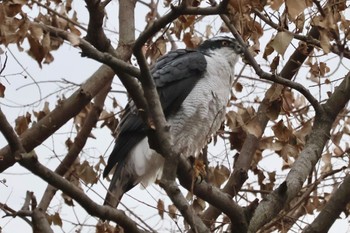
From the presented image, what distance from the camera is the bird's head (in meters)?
5.84

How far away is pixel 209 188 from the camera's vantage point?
12.6 feet

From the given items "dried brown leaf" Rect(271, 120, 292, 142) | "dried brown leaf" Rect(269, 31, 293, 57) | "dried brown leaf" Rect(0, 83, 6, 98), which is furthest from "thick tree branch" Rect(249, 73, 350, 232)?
"dried brown leaf" Rect(0, 83, 6, 98)

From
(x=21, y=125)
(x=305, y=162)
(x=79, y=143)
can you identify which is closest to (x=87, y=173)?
(x=79, y=143)

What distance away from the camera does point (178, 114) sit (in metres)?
5.52

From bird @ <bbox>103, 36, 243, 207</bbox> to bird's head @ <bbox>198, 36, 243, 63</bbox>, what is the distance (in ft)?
0.48

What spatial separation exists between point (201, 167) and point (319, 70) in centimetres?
123

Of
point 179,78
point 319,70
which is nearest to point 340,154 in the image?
point 319,70

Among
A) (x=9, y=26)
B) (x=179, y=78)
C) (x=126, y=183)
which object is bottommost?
(x=9, y=26)

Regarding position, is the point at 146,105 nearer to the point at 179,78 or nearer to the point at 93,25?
the point at 93,25

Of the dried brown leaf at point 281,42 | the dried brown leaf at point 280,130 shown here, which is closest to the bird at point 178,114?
the dried brown leaf at point 280,130

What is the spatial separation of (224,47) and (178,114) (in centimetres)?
70

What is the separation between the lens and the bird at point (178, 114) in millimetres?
5469

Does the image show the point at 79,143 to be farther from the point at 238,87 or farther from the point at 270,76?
the point at 270,76

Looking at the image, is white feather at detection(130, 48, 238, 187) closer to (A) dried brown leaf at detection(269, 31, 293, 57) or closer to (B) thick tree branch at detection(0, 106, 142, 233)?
(A) dried brown leaf at detection(269, 31, 293, 57)
